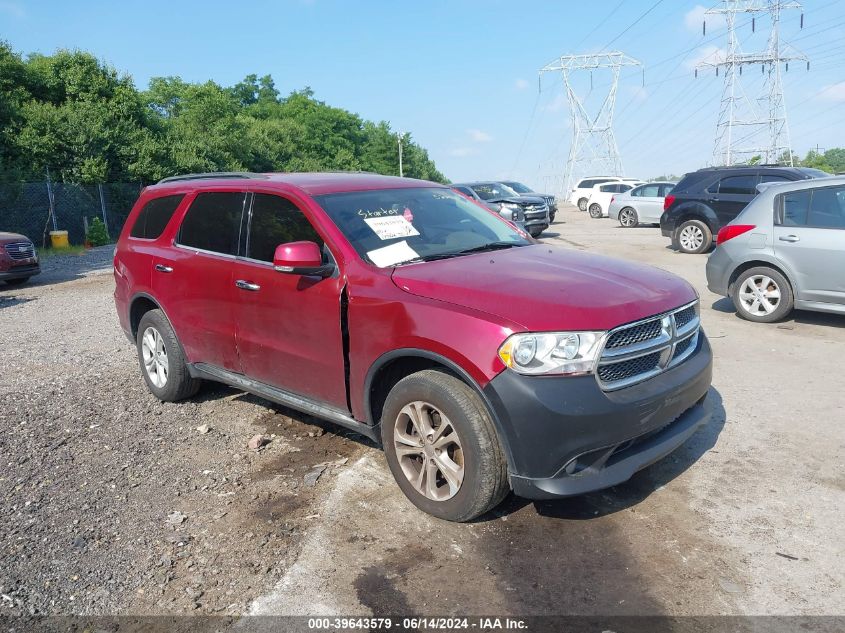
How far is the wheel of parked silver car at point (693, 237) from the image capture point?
1441cm

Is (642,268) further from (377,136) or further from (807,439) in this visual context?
(377,136)

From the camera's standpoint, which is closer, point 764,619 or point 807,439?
point 764,619

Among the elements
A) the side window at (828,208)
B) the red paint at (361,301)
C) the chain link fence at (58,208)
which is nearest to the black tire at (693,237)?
the side window at (828,208)

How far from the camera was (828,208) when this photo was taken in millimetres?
7328

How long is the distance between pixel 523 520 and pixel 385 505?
2.57 ft

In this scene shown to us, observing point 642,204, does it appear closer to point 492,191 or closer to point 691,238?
point 492,191

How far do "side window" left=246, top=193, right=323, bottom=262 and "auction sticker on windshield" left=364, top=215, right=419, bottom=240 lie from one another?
36 cm

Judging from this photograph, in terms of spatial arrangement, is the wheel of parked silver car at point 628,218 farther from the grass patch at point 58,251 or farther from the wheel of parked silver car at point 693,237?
the grass patch at point 58,251

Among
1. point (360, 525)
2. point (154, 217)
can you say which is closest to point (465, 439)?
point (360, 525)

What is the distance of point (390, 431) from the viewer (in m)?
3.69

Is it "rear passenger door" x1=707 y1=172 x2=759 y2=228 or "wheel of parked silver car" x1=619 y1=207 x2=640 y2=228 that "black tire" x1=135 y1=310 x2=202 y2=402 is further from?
"wheel of parked silver car" x1=619 y1=207 x2=640 y2=228

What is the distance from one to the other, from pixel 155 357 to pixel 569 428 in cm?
390

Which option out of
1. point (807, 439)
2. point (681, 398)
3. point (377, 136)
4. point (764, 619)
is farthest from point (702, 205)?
point (377, 136)

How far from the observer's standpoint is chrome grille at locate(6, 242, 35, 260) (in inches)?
521
